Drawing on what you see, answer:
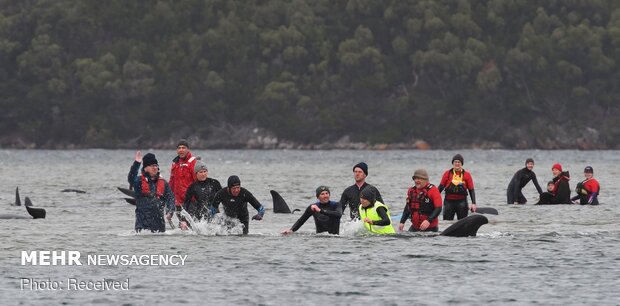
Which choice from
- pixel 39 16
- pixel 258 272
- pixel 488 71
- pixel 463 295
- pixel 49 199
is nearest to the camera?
pixel 463 295

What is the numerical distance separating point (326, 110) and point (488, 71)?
2019cm

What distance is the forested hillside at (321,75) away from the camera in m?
166

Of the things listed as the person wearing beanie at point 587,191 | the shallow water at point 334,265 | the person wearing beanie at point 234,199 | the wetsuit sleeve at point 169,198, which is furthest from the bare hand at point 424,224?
the person wearing beanie at point 587,191

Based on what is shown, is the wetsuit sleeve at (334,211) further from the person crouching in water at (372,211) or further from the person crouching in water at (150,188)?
the person crouching in water at (150,188)

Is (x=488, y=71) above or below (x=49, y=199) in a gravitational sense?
above

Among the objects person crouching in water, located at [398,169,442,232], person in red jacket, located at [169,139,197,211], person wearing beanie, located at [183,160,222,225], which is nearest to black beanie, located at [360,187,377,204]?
person crouching in water, located at [398,169,442,232]

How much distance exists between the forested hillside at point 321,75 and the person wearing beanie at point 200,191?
5397 inches

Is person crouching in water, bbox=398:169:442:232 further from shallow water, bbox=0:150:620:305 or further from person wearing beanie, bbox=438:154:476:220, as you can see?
person wearing beanie, bbox=438:154:476:220

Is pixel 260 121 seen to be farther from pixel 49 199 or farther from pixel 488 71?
pixel 49 199

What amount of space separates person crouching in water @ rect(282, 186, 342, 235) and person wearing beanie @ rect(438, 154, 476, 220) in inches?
140

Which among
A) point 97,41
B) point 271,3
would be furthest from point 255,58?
point 97,41

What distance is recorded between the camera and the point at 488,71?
165 meters

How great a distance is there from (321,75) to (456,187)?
464 feet

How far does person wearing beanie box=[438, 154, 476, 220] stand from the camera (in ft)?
103
